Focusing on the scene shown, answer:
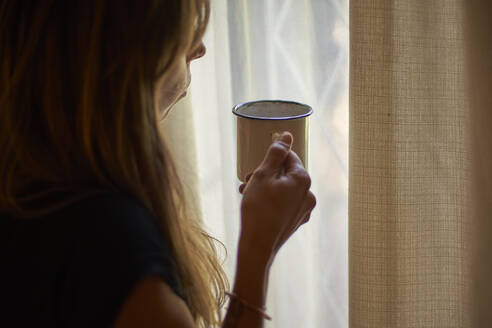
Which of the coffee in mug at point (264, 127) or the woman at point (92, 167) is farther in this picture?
the coffee in mug at point (264, 127)

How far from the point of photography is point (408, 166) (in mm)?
1096

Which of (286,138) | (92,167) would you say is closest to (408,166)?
(286,138)

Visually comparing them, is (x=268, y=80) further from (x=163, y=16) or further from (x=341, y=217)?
(x=163, y=16)

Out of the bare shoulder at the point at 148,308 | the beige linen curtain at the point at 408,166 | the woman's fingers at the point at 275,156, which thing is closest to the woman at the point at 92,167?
the bare shoulder at the point at 148,308

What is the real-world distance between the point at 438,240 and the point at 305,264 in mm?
318

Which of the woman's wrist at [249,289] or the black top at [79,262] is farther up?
the black top at [79,262]

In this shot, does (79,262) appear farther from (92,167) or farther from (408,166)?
(408,166)

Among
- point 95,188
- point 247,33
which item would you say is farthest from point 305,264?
point 95,188

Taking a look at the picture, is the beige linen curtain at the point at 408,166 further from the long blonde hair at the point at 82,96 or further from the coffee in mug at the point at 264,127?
the long blonde hair at the point at 82,96

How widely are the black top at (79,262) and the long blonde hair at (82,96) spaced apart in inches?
1.0

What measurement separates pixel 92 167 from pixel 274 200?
25 centimetres

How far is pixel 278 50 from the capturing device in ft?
3.95

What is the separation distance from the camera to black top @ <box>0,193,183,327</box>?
529 millimetres

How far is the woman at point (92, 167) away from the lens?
536 mm
